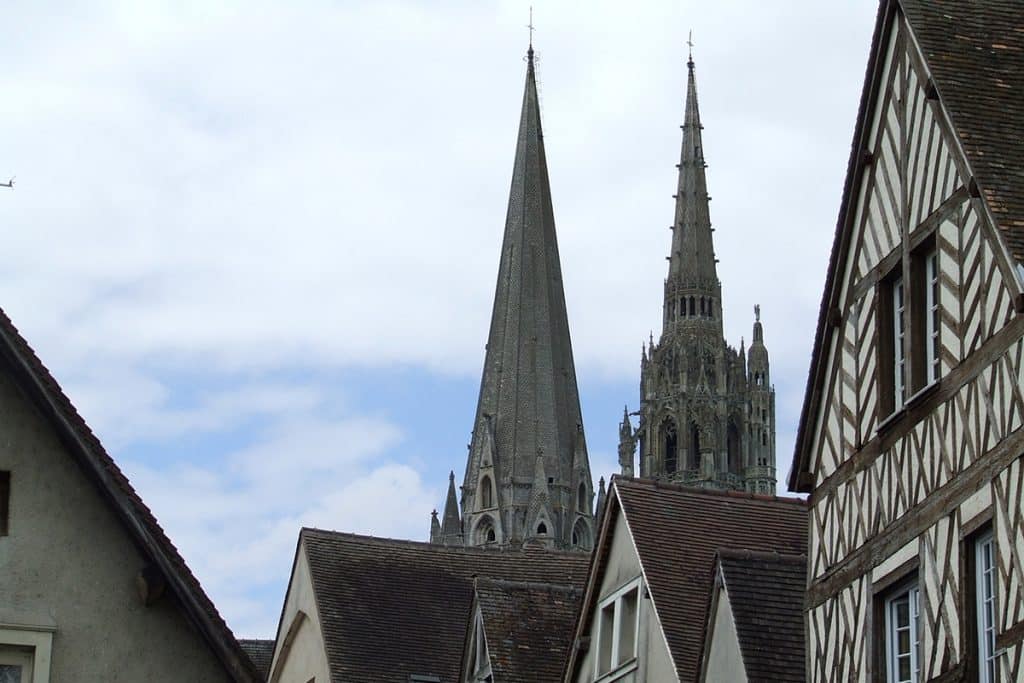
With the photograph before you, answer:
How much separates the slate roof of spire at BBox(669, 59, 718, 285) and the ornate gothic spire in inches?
315

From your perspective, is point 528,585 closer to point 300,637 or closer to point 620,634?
point 620,634

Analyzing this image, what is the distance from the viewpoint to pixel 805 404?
19219mm

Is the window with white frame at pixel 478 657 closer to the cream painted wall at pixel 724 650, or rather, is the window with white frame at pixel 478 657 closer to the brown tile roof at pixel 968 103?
the cream painted wall at pixel 724 650

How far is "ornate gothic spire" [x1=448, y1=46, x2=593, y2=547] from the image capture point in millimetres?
117688

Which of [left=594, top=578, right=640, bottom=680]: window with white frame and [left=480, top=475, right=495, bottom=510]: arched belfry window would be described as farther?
[left=480, top=475, right=495, bottom=510]: arched belfry window

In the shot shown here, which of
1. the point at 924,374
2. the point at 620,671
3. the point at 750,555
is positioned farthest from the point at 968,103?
the point at 620,671

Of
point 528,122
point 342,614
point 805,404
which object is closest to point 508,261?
point 528,122

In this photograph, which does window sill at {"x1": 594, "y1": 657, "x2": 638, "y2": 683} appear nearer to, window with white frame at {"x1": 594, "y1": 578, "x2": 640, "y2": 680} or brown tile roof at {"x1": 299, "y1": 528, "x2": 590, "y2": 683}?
window with white frame at {"x1": 594, "y1": 578, "x2": 640, "y2": 680}

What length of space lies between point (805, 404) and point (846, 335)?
872 mm

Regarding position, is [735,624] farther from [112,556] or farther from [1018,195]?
[112,556]

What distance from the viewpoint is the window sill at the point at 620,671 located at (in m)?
21.0

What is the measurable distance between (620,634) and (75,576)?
306 inches

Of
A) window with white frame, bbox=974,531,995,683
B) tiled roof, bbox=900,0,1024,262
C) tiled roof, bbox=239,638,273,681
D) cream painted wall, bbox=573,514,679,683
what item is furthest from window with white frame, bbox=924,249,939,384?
tiled roof, bbox=239,638,273,681

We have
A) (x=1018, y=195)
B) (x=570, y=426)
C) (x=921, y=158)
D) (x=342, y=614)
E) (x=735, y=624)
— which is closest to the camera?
(x=1018, y=195)
